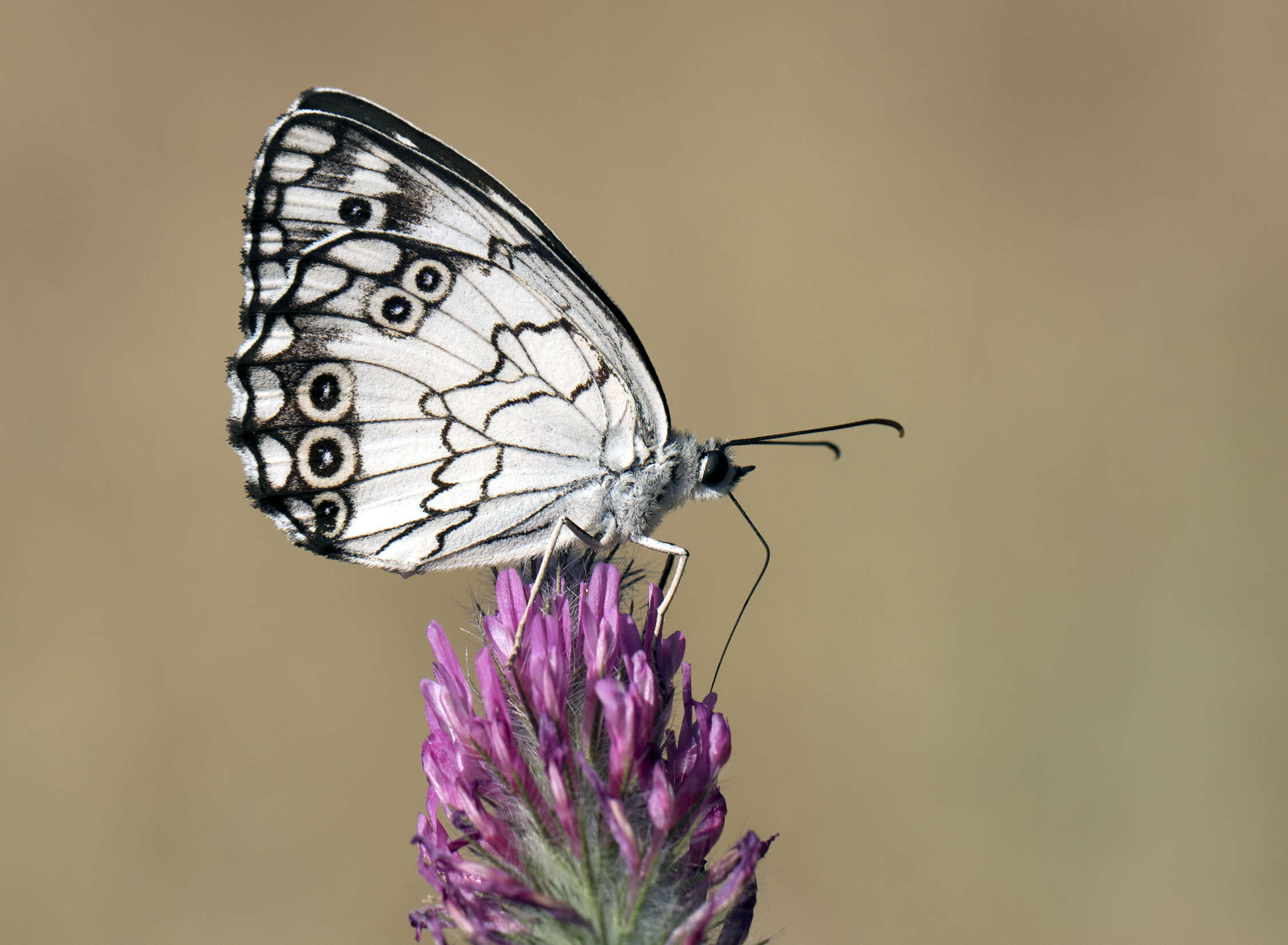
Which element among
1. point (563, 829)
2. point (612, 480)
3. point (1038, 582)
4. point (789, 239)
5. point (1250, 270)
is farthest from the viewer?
point (789, 239)

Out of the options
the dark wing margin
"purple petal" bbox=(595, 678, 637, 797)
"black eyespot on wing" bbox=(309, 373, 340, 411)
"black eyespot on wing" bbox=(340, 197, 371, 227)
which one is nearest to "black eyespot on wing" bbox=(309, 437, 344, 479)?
"black eyespot on wing" bbox=(309, 373, 340, 411)

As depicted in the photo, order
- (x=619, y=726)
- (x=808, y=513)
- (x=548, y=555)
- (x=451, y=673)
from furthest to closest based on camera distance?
(x=808, y=513) → (x=548, y=555) → (x=451, y=673) → (x=619, y=726)

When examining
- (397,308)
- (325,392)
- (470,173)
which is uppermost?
(470,173)

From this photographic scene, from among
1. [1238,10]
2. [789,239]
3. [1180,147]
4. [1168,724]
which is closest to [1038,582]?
[1168,724]

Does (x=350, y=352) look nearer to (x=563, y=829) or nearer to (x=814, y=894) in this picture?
(x=563, y=829)

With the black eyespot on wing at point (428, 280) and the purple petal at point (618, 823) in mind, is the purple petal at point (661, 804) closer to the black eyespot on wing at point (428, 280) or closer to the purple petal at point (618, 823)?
the purple petal at point (618, 823)

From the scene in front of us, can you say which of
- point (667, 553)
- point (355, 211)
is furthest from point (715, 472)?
point (355, 211)

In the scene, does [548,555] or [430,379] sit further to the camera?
[430,379]

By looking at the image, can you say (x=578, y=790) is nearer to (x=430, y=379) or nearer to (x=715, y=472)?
(x=715, y=472)
